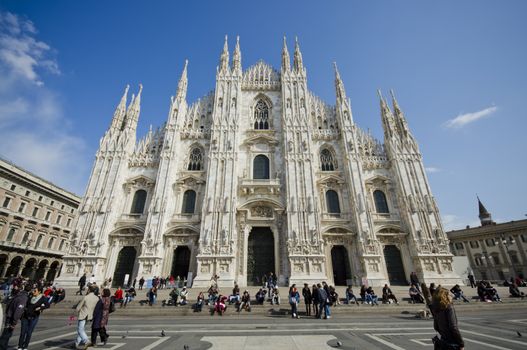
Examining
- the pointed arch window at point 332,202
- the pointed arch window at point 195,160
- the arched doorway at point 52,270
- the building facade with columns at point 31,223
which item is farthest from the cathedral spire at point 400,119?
the arched doorway at point 52,270

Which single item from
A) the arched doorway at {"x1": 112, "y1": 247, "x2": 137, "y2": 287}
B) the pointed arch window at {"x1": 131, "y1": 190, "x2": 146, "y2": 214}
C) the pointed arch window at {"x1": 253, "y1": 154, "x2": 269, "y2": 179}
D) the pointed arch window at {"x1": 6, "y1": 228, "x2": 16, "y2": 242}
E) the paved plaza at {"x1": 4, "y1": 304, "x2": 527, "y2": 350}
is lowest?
the paved plaza at {"x1": 4, "y1": 304, "x2": 527, "y2": 350}

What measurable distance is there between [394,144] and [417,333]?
2012 cm

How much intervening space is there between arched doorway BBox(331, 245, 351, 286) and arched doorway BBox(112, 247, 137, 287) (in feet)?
56.0

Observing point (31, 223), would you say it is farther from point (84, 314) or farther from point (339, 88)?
point (339, 88)

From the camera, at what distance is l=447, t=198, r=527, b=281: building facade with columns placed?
124ft

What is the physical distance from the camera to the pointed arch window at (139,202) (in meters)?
22.0

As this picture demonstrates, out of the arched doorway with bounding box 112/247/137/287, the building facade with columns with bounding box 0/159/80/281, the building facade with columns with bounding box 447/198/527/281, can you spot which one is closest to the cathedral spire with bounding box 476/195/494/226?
the building facade with columns with bounding box 447/198/527/281

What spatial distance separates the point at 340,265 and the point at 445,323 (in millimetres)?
18776

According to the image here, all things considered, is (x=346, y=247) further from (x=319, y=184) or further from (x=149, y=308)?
(x=149, y=308)

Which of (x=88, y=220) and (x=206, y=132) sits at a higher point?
(x=206, y=132)

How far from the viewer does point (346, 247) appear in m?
20.6

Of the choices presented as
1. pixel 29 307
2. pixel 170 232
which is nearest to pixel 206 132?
pixel 170 232

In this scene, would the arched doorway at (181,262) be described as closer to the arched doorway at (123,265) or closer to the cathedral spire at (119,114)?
the arched doorway at (123,265)

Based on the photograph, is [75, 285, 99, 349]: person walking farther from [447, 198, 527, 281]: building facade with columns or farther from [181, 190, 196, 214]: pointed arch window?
[447, 198, 527, 281]: building facade with columns
